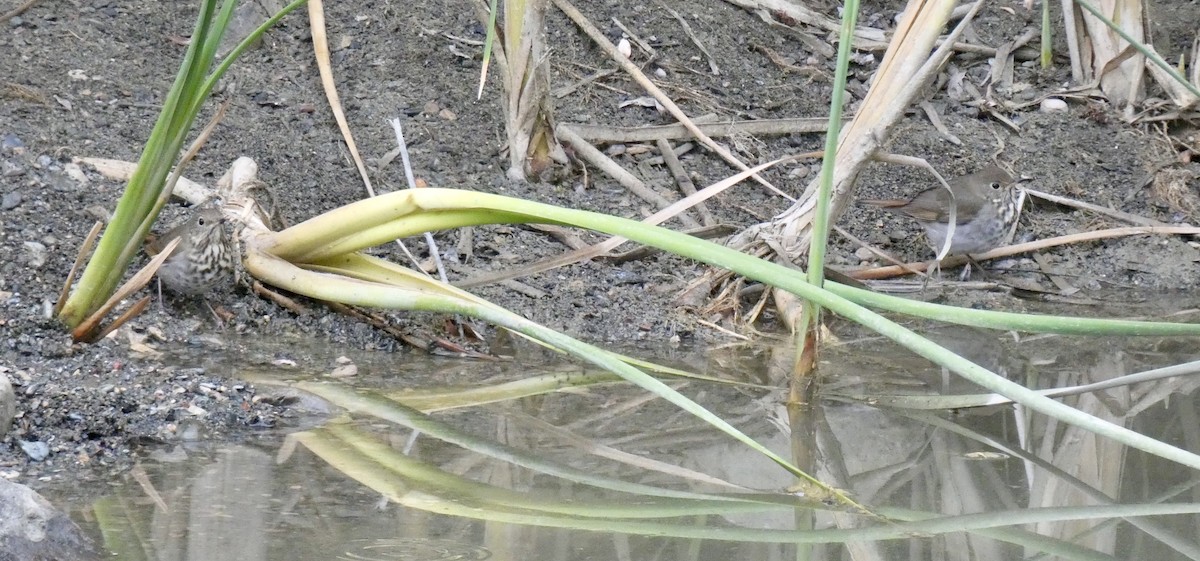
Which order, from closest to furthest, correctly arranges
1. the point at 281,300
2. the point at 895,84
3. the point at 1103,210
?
the point at 895,84, the point at 281,300, the point at 1103,210

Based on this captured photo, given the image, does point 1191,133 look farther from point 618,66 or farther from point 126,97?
point 126,97

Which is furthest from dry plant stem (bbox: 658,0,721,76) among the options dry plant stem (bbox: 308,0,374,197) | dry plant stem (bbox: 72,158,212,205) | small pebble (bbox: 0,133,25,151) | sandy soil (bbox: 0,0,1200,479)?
small pebble (bbox: 0,133,25,151)

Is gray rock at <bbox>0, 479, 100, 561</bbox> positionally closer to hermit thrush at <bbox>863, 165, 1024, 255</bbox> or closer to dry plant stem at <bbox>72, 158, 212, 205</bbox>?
dry plant stem at <bbox>72, 158, 212, 205</bbox>

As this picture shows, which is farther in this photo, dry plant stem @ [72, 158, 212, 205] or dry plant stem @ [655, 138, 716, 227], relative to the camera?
dry plant stem @ [655, 138, 716, 227]

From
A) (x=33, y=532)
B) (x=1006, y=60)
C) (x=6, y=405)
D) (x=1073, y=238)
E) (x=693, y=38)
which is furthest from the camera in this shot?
(x=1006, y=60)

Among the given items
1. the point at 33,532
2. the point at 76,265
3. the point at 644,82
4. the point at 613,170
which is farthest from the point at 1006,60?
the point at 33,532

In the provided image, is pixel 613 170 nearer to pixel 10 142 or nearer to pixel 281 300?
pixel 281 300

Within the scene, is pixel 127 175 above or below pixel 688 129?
below
